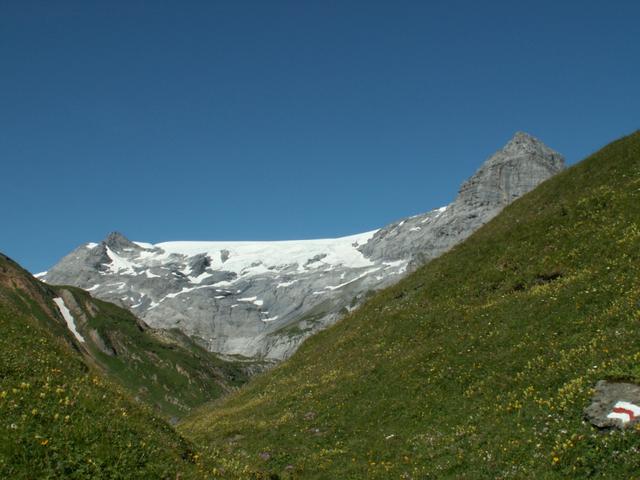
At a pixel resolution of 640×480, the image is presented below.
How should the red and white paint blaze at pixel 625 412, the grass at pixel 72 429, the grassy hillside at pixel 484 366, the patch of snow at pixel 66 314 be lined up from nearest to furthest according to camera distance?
the grass at pixel 72 429
the red and white paint blaze at pixel 625 412
the grassy hillside at pixel 484 366
the patch of snow at pixel 66 314

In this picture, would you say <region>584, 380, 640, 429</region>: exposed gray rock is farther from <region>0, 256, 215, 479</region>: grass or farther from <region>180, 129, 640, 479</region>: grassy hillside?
<region>0, 256, 215, 479</region>: grass

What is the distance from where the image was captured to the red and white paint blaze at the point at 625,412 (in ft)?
55.0

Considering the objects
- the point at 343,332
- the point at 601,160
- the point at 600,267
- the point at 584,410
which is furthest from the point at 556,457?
the point at 601,160

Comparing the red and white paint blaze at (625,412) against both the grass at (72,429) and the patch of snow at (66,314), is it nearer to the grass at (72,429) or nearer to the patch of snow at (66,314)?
the grass at (72,429)

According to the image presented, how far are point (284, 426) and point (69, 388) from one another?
800 inches

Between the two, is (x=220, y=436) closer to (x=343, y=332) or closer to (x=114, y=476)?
(x=343, y=332)

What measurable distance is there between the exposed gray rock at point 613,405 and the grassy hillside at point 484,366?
388mm

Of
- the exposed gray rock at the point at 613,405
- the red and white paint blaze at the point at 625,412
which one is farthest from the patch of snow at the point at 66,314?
the red and white paint blaze at the point at 625,412

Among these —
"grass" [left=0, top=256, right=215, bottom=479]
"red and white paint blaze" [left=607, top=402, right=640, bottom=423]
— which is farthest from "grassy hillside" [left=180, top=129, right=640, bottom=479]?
"grass" [left=0, top=256, right=215, bottom=479]

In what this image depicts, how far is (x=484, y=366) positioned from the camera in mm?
28031

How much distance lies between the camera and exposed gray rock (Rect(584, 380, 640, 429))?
55.4 feet

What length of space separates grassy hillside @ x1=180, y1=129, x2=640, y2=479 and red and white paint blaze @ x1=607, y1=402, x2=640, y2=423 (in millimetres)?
699

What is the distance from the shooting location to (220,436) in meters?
36.2

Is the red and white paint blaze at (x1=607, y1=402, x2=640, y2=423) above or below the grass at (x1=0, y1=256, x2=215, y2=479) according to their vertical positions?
below
